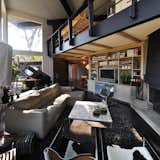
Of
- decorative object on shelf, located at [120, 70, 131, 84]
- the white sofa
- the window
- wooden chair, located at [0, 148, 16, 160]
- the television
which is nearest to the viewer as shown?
wooden chair, located at [0, 148, 16, 160]

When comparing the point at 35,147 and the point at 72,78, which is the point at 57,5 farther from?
the point at 35,147

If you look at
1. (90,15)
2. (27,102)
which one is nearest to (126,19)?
(90,15)

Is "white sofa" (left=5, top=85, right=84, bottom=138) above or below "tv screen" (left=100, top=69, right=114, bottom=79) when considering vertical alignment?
below

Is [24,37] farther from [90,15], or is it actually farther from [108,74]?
A: [90,15]

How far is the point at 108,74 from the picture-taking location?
8.09m

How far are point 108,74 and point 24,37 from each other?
484 cm

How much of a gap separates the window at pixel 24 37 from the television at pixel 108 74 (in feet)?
12.4

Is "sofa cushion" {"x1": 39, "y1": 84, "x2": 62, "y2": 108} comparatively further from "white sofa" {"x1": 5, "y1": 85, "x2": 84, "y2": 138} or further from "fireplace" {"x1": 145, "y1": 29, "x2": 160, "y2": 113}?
"fireplace" {"x1": 145, "y1": 29, "x2": 160, "y2": 113}

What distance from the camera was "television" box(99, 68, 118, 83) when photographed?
7.59 meters

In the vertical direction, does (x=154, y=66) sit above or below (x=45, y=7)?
below

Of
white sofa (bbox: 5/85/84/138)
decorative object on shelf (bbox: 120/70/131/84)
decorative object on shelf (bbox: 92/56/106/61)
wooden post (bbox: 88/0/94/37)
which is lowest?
white sofa (bbox: 5/85/84/138)

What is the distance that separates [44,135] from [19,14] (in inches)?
276

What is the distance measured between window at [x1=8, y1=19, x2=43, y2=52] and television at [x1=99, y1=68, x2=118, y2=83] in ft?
12.4

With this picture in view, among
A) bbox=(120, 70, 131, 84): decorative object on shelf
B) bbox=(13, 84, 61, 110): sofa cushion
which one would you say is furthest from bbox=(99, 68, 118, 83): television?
bbox=(13, 84, 61, 110): sofa cushion
